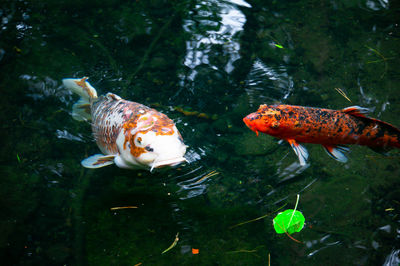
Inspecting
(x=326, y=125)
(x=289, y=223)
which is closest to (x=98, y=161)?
(x=289, y=223)

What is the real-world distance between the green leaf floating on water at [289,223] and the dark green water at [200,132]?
0.08m

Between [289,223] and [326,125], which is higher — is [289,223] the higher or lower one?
the lower one

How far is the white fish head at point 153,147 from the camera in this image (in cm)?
286

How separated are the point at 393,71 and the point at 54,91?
4.58 meters

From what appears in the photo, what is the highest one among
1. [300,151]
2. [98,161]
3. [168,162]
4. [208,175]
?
[168,162]

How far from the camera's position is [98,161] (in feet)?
10.7

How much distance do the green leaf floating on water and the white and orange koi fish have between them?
1163 millimetres

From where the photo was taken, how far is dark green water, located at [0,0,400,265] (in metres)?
3.04

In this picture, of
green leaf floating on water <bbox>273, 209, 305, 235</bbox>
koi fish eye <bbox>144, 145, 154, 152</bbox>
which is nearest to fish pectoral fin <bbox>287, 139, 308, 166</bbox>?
green leaf floating on water <bbox>273, 209, 305, 235</bbox>

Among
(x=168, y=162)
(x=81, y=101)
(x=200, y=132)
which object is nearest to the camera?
(x=168, y=162)

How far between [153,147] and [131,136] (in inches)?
11.8

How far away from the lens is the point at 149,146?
9.52 feet

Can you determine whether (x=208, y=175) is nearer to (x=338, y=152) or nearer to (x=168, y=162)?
(x=168, y=162)

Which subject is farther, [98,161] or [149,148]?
[98,161]
